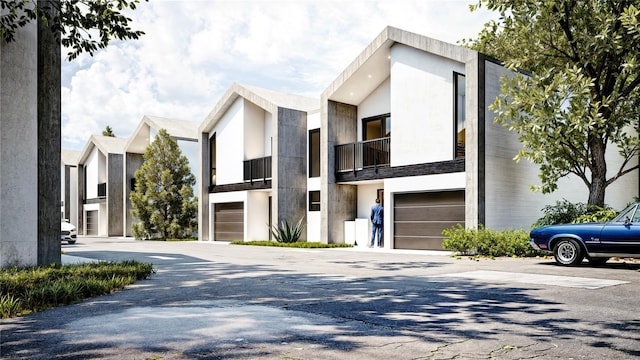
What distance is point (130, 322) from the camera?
603 cm

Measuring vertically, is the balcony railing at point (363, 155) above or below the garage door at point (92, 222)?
above

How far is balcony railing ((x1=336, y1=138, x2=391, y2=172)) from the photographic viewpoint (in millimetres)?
21422

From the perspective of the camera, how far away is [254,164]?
88.3ft

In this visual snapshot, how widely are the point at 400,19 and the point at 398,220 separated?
293 inches

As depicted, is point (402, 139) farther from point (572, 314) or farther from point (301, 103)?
point (572, 314)

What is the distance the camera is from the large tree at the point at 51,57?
34.2 feet

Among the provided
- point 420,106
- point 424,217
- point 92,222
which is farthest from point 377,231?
point 92,222

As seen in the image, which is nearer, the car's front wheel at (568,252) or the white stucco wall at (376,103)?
the car's front wheel at (568,252)

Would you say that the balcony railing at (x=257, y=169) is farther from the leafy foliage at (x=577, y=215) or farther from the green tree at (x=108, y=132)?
the green tree at (x=108, y=132)

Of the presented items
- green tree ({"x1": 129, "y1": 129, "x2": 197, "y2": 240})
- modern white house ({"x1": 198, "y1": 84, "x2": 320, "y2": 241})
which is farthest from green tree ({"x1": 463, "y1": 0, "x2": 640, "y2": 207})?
green tree ({"x1": 129, "y1": 129, "x2": 197, "y2": 240})

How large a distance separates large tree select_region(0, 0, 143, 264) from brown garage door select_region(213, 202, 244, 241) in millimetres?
16280

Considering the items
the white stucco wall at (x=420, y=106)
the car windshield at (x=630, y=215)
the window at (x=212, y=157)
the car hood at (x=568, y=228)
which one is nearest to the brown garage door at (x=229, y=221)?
the window at (x=212, y=157)

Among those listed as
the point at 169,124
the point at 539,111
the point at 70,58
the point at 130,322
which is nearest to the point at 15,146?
the point at 70,58

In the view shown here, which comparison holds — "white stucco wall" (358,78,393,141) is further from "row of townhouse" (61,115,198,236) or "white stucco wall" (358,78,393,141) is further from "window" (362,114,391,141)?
"row of townhouse" (61,115,198,236)
